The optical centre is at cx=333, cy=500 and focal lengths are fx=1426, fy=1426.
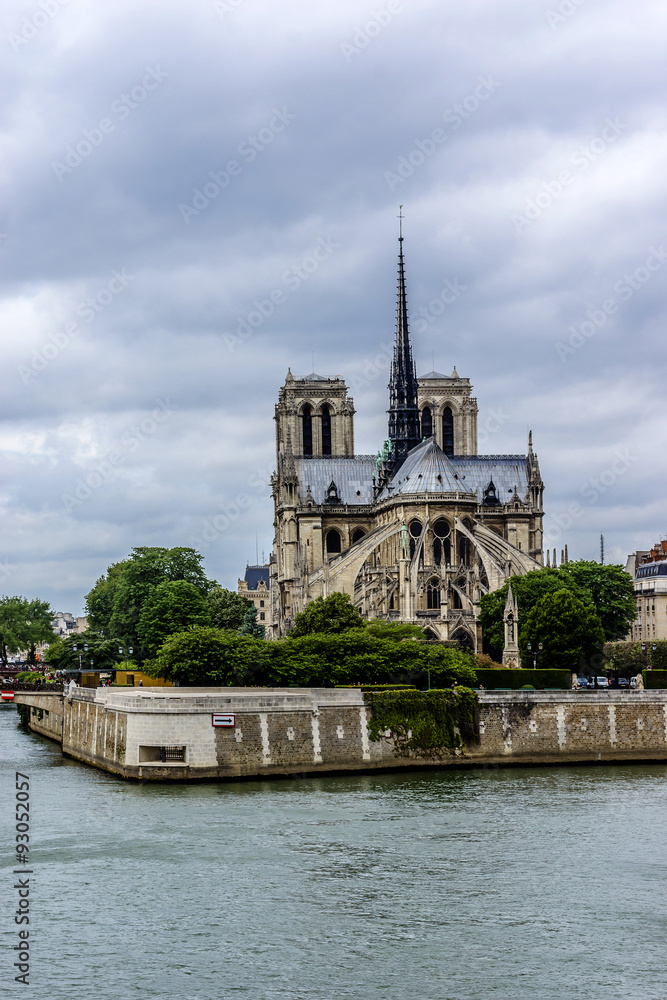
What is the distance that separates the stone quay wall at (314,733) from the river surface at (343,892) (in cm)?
168

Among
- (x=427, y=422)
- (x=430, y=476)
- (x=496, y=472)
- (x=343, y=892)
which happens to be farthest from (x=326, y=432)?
(x=343, y=892)

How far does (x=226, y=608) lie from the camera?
110812 millimetres

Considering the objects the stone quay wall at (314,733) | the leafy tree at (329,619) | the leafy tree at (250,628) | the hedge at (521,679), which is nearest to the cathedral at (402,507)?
the leafy tree at (250,628)

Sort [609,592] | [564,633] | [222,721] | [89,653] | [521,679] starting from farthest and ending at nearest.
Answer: [609,592] → [89,653] → [564,633] → [521,679] → [222,721]

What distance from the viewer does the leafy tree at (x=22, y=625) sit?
15750 cm

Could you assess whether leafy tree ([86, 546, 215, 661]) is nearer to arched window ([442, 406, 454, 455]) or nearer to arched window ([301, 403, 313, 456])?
arched window ([301, 403, 313, 456])

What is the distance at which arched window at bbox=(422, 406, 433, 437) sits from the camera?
135 m

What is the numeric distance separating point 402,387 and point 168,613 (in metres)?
46.1

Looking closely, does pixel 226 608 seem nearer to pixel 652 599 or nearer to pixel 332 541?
pixel 332 541

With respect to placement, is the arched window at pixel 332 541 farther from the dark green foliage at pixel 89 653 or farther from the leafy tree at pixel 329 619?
the leafy tree at pixel 329 619

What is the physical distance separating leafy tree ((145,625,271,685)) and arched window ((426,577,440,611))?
135 ft

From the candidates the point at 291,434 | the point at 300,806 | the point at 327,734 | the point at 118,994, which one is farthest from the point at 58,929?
the point at 291,434

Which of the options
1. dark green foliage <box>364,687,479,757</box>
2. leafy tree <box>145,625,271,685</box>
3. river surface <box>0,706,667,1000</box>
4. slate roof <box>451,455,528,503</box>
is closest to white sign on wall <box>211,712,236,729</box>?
river surface <box>0,706,667,1000</box>

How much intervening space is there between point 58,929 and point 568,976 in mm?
11648
